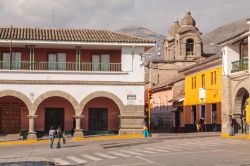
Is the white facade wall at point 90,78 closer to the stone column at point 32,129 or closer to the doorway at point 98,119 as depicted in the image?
the stone column at point 32,129

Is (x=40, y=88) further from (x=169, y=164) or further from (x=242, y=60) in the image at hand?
(x=169, y=164)

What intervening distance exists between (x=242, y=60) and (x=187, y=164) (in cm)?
1783

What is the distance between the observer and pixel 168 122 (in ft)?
201

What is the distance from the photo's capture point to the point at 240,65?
119 feet

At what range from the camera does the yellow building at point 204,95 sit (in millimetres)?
44406

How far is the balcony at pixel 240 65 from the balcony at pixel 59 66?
9023mm

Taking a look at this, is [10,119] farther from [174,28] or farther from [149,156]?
[174,28]

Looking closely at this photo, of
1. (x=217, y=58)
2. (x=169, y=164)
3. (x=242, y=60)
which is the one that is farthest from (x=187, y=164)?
(x=217, y=58)

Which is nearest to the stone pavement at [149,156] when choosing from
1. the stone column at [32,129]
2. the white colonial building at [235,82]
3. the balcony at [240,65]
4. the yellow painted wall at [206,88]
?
the balcony at [240,65]

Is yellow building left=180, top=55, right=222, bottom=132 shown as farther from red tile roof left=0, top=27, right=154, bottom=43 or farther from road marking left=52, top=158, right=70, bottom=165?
road marking left=52, top=158, right=70, bottom=165

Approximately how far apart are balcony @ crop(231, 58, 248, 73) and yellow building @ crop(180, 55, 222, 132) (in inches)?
204

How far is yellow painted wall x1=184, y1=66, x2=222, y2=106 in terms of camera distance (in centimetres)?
4391

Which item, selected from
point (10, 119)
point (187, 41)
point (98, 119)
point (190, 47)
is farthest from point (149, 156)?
point (190, 47)

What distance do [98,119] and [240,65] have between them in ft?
40.4
